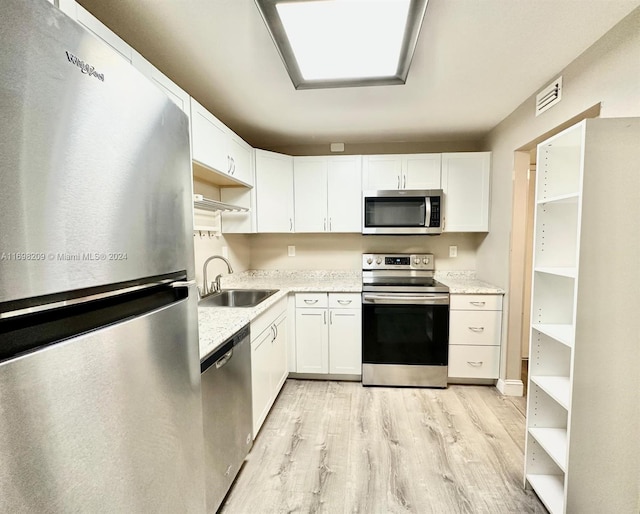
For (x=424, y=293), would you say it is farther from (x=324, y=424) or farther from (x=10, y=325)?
(x=10, y=325)

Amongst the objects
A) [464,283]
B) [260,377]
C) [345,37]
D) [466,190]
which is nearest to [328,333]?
[260,377]

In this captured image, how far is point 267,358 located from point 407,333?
4.12 feet

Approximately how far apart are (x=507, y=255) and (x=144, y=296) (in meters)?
2.71

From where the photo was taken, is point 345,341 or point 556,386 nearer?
point 556,386

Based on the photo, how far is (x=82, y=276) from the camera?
1.63 ft

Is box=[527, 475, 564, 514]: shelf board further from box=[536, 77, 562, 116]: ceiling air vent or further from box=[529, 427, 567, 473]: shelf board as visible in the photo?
box=[536, 77, 562, 116]: ceiling air vent

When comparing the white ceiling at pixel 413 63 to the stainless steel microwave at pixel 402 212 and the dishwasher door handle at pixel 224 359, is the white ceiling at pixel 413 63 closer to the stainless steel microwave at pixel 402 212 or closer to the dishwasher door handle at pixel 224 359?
the stainless steel microwave at pixel 402 212

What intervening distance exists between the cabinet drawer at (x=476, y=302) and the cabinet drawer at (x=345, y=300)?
0.83 m

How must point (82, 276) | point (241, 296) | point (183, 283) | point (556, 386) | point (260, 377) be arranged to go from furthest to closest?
point (241, 296) → point (260, 377) → point (556, 386) → point (183, 283) → point (82, 276)

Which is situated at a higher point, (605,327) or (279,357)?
(605,327)

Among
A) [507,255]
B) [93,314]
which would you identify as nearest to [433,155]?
[507,255]

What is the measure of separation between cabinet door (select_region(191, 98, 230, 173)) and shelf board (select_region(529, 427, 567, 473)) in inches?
90.9

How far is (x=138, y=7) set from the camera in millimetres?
1288

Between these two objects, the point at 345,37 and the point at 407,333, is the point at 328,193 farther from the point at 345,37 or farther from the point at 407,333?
the point at 345,37
